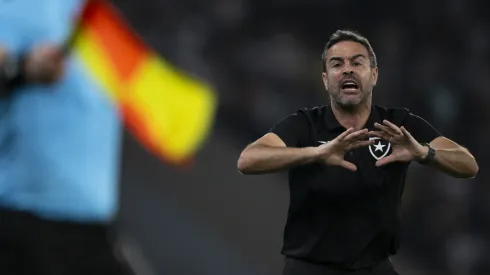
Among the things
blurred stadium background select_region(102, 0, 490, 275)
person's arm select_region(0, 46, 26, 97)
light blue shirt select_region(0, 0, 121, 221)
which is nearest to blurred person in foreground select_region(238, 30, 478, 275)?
light blue shirt select_region(0, 0, 121, 221)

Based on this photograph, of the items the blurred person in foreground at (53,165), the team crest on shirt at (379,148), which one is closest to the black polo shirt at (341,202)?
the team crest on shirt at (379,148)

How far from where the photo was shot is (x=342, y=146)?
3.62 m

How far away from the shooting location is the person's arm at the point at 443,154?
3.80m

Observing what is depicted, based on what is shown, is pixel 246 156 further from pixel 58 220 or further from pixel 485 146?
pixel 485 146

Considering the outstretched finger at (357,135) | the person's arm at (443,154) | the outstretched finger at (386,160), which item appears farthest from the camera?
the person's arm at (443,154)

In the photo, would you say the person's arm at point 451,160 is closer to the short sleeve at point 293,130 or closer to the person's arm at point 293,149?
the person's arm at point 293,149

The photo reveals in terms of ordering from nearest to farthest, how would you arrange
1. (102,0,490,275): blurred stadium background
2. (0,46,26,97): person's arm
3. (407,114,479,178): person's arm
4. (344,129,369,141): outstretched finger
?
1. (0,46,26,97): person's arm
2. (344,129,369,141): outstretched finger
3. (407,114,479,178): person's arm
4. (102,0,490,275): blurred stadium background

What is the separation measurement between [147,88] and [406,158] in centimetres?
378

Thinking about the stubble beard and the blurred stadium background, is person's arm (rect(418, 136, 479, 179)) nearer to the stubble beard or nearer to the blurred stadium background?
the stubble beard

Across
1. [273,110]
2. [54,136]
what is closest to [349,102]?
[54,136]

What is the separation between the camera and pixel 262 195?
8617 mm

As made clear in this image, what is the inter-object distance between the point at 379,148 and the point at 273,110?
5.31m

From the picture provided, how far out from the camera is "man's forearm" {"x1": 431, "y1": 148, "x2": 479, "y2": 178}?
3812 mm

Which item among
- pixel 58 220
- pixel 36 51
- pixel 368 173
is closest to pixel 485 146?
pixel 368 173
